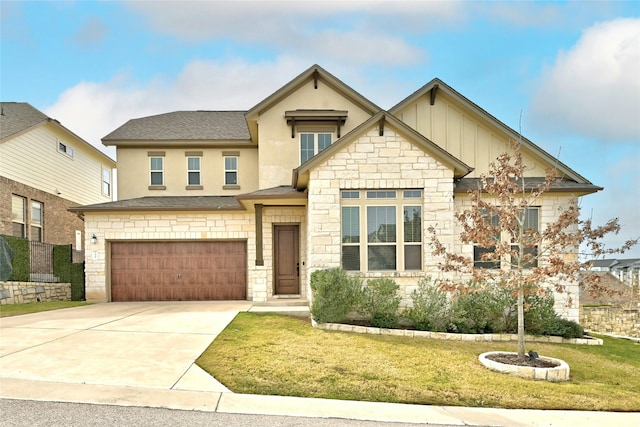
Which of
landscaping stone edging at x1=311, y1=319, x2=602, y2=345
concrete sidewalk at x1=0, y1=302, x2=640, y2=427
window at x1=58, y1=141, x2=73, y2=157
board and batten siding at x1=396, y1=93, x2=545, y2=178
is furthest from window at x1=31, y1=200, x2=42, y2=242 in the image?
board and batten siding at x1=396, y1=93, x2=545, y2=178

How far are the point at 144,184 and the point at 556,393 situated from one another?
1591 cm

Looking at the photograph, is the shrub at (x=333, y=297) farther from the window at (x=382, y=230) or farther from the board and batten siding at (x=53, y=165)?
the board and batten siding at (x=53, y=165)

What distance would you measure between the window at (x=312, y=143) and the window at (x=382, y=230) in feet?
14.8

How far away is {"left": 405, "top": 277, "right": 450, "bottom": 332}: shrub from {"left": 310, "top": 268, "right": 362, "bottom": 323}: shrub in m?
1.50

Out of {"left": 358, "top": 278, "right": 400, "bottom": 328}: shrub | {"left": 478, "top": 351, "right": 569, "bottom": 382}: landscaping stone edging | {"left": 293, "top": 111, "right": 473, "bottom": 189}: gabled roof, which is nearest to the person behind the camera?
{"left": 478, "top": 351, "right": 569, "bottom": 382}: landscaping stone edging

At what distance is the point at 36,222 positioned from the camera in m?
19.9

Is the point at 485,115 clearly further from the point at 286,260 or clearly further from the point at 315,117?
the point at 286,260

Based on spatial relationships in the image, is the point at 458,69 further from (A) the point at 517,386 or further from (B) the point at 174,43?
(A) the point at 517,386

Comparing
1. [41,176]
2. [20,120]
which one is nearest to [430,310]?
[41,176]

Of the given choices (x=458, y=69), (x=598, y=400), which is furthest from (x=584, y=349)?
(x=458, y=69)

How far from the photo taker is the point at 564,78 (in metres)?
21.9

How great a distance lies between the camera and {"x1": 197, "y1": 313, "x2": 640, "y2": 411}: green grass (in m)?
6.11

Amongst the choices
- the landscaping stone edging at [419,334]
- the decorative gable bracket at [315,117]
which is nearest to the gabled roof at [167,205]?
the decorative gable bracket at [315,117]

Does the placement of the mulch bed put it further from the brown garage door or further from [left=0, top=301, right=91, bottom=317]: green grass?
[left=0, top=301, right=91, bottom=317]: green grass
